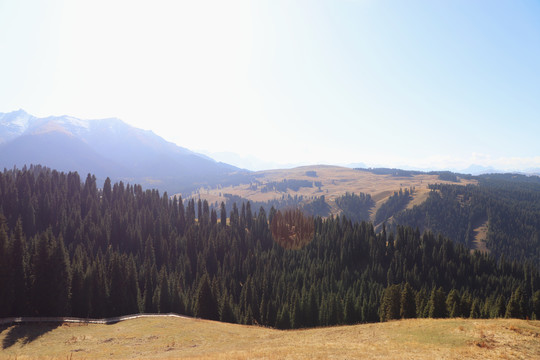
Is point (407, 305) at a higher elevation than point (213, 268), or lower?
higher

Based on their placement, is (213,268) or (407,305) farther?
(213,268)

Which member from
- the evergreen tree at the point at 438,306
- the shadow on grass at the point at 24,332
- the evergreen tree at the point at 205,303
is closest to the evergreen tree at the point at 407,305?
the evergreen tree at the point at 438,306

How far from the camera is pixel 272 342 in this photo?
136ft

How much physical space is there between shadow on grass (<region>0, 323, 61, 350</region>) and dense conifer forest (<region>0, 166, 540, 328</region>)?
45.0 ft

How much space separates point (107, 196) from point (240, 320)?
132812mm

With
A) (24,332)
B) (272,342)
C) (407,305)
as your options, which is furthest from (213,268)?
(272,342)

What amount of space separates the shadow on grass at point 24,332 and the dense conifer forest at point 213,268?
1371 cm

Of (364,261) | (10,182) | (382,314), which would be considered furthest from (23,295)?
(364,261)

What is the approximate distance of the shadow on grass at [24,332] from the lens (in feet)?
134

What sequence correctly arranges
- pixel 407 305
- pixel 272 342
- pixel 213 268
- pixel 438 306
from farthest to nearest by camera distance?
pixel 213 268
pixel 407 305
pixel 438 306
pixel 272 342

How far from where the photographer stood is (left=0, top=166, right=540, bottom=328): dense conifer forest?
67125 mm

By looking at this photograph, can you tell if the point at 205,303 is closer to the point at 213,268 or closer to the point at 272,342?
the point at 272,342

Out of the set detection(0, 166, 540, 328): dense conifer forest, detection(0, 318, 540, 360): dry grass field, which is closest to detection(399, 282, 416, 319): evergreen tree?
detection(0, 166, 540, 328): dense conifer forest

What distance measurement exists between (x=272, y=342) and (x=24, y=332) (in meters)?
39.4
